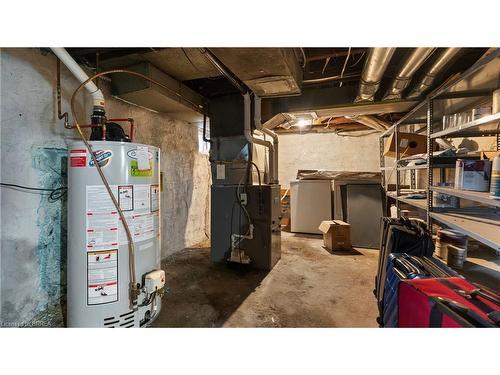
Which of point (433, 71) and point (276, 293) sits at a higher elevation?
point (433, 71)

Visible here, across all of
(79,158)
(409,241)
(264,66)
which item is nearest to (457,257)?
(409,241)

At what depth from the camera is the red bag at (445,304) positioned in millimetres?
876

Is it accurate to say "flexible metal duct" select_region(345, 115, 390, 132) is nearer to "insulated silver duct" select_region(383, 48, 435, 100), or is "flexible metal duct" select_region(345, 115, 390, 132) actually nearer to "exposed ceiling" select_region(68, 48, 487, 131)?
"exposed ceiling" select_region(68, 48, 487, 131)

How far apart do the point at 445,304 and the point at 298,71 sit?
2.08 m

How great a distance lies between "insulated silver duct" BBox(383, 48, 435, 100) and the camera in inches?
61.4

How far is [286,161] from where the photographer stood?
5.70 m

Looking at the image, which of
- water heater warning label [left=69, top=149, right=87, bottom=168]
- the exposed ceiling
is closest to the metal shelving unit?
the exposed ceiling

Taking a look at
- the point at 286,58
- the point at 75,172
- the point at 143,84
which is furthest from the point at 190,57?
the point at 75,172

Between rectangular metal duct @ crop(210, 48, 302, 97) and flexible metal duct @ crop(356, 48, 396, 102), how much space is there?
0.59 m

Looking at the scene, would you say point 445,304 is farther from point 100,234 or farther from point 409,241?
point 100,234

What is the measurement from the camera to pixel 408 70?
185cm

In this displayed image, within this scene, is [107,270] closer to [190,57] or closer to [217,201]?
[217,201]

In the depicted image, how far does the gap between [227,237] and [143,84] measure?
1937 millimetres

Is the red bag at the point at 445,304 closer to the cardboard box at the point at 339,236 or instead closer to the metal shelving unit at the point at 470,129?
the metal shelving unit at the point at 470,129
